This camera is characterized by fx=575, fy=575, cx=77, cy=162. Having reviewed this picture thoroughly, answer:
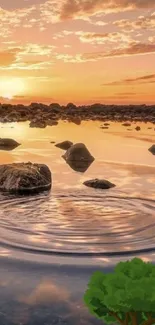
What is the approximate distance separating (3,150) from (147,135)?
1552 cm

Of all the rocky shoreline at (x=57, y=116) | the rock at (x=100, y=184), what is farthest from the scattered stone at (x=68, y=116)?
the rock at (x=100, y=184)

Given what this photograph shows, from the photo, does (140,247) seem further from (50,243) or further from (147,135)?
(147,135)

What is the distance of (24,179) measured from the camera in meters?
16.4

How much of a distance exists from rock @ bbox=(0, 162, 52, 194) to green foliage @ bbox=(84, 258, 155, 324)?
1110cm

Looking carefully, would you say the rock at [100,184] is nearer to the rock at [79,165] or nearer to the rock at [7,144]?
the rock at [79,165]

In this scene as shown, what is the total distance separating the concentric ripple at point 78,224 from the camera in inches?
402

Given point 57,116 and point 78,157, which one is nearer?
point 78,157

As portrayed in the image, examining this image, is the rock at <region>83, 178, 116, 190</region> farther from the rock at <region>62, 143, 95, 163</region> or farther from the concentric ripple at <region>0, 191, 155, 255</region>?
the rock at <region>62, 143, 95, 163</region>

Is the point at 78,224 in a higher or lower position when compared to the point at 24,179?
lower

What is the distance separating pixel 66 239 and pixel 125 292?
246 inches

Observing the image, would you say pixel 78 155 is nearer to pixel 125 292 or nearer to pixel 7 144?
pixel 7 144

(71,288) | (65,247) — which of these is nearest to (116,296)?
(71,288)

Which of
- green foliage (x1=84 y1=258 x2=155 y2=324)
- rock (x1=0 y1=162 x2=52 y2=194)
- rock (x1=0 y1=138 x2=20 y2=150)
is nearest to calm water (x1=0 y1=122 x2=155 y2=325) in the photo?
rock (x1=0 y1=162 x2=52 y2=194)

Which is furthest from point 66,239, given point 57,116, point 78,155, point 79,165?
point 57,116
